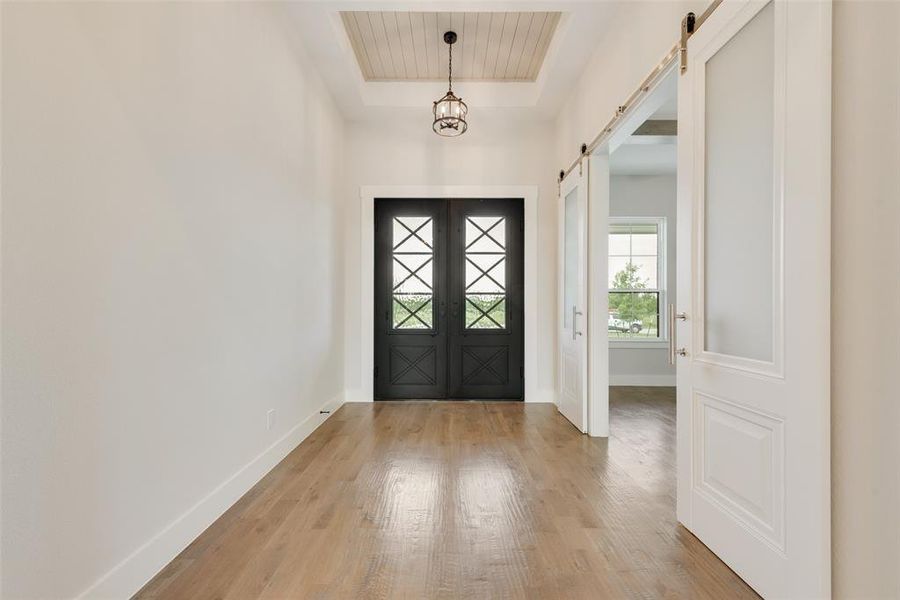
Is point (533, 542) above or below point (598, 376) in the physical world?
below

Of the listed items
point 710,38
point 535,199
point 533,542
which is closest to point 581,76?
point 535,199

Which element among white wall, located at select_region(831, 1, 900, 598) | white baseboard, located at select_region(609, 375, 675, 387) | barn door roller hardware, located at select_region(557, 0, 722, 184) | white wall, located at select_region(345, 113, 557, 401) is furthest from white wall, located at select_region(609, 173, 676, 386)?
white wall, located at select_region(831, 1, 900, 598)

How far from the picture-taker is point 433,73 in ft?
14.9

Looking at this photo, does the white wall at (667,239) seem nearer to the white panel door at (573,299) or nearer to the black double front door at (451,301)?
the black double front door at (451,301)

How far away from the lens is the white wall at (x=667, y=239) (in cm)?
631

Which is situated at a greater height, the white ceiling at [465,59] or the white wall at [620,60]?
the white ceiling at [465,59]

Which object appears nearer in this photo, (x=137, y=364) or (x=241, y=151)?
(x=137, y=364)

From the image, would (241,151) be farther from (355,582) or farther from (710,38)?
(710,38)

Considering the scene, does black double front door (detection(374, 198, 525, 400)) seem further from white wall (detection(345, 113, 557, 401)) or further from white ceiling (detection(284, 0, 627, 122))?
white ceiling (detection(284, 0, 627, 122))

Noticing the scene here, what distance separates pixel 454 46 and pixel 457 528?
385 centimetres

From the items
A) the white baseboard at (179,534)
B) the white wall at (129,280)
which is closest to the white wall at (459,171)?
the white wall at (129,280)

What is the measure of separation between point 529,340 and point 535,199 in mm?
1596

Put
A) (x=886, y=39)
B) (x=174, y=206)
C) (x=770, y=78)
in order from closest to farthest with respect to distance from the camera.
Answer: (x=886, y=39) → (x=770, y=78) → (x=174, y=206)

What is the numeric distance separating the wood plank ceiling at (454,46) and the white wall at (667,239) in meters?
2.54
